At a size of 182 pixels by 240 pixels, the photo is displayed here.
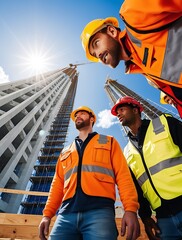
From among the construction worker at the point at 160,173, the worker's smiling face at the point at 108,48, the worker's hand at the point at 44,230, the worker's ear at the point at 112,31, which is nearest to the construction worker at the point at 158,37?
the worker's smiling face at the point at 108,48

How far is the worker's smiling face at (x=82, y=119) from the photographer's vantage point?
10.6ft

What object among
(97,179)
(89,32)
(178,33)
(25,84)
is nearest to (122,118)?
(97,179)

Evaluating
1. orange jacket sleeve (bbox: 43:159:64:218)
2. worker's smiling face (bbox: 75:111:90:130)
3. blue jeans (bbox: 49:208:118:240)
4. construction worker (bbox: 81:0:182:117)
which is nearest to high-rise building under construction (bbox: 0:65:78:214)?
worker's smiling face (bbox: 75:111:90:130)

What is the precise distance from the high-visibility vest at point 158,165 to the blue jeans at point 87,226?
610 mm

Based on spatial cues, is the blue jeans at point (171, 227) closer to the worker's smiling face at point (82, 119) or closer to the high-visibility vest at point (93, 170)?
the high-visibility vest at point (93, 170)

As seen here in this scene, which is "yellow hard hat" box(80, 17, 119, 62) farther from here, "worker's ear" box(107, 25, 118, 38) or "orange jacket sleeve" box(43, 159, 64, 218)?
"orange jacket sleeve" box(43, 159, 64, 218)

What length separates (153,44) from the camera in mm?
1240

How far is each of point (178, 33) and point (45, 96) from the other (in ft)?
84.4

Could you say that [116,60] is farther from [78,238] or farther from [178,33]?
[78,238]

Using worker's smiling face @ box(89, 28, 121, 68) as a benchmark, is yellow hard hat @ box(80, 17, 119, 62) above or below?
above

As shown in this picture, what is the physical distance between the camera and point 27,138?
17281 millimetres

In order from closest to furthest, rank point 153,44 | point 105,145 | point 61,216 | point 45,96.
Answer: point 153,44 → point 61,216 → point 105,145 → point 45,96

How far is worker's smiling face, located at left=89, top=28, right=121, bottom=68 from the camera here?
186 cm

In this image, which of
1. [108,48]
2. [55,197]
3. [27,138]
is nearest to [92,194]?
[55,197]
